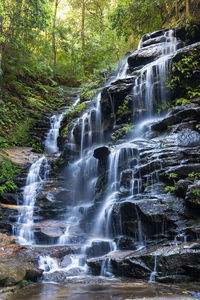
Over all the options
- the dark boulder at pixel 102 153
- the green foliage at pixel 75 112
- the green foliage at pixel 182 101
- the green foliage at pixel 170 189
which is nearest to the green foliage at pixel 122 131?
the dark boulder at pixel 102 153

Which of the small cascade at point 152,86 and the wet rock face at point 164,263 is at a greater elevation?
the small cascade at point 152,86

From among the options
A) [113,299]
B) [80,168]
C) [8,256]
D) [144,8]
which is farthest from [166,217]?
[144,8]

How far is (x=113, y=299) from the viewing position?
3.68 meters

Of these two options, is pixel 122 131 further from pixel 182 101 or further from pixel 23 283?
pixel 23 283

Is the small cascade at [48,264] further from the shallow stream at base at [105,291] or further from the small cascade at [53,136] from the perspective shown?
the small cascade at [53,136]

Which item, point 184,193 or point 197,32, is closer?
point 184,193

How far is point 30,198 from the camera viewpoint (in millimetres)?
10711

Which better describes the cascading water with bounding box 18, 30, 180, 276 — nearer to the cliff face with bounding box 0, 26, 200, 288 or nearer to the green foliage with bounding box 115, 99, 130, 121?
the cliff face with bounding box 0, 26, 200, 288

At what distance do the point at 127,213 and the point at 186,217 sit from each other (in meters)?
1.57

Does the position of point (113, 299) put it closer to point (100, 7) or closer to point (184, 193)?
point (184, 193)

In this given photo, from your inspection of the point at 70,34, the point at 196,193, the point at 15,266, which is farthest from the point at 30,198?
the point at 70,34

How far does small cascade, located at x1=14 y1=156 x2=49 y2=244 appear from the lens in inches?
323

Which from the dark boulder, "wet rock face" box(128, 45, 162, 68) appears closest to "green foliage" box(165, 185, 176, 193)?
the dark boulder

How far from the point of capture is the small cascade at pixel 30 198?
8.20 m
